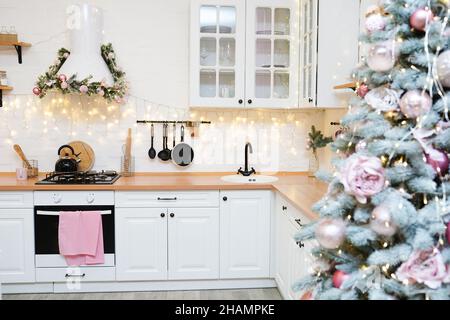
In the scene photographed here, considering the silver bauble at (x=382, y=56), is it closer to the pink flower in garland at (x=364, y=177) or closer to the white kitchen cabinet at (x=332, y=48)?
the pink flower in garland at (x=364, y=177)

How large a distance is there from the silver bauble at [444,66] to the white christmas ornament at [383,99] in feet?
0.40

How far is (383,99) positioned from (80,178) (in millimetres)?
2689

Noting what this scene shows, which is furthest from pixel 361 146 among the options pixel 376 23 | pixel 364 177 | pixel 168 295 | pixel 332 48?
pixel 168 295

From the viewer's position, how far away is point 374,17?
1.40m

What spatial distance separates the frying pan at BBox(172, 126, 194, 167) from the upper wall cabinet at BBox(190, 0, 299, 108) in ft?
1.46

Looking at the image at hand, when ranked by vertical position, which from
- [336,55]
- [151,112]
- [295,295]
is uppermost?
[336,55]

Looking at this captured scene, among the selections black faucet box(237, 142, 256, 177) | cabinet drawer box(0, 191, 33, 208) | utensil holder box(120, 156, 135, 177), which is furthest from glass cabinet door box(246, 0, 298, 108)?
cabinet drawer box(0, 191, 33, 208)

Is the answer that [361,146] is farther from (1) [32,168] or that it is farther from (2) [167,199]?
(1) [32,168]

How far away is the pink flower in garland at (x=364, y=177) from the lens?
130 centimetres

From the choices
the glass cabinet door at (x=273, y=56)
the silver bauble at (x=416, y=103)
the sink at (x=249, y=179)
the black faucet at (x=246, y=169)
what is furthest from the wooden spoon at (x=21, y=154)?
the silver bauble at (x=416, y=103)

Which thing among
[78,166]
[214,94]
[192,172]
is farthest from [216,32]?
[78,166]

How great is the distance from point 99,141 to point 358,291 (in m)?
2.98

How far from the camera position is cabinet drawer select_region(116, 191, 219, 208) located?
3.32 meters

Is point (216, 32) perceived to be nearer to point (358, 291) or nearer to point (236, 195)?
point (236, 195)
